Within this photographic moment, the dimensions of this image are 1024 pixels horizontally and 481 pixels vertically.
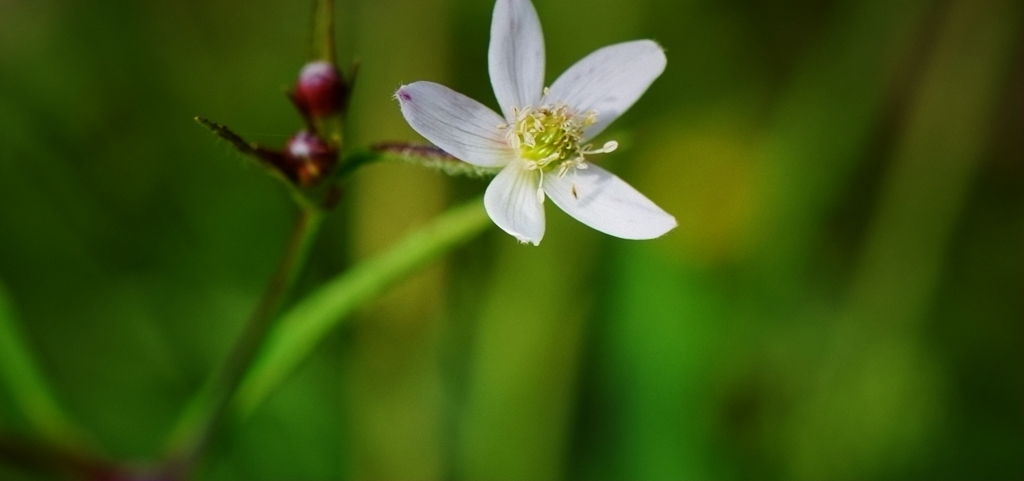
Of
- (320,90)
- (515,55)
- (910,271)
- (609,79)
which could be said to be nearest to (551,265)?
(910,271)

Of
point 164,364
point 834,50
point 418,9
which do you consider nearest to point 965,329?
point 834,50

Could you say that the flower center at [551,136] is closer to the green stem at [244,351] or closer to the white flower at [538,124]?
the white flower at [538,124]

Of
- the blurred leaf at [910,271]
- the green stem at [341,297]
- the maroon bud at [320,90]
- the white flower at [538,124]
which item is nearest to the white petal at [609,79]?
the white flower at [538,124]

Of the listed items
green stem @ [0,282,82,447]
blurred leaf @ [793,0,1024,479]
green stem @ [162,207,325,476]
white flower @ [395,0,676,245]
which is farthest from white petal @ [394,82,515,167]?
blurred leaf @ [793,0,1024,479]

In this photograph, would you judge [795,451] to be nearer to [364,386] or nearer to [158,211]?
[364,386]

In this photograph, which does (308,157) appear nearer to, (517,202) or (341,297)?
(517,202)
